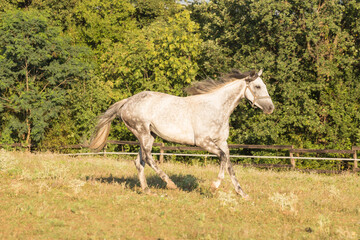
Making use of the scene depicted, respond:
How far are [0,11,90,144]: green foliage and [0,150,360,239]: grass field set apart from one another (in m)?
15.1

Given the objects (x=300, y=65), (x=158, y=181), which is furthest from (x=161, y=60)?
(x=158, y=181)

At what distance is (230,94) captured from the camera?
9.17 meters

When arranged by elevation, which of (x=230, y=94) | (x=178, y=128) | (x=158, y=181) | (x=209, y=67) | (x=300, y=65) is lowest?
(x=158, y=181)

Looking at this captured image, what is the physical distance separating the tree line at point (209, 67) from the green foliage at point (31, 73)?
70 mm

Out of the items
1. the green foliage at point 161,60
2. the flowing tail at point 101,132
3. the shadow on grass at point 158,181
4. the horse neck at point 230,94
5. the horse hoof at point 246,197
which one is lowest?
the shadow on grass at point 158,181

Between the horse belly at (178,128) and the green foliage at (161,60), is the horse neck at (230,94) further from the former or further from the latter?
the green foliage at (161,60)

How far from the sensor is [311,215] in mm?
7406

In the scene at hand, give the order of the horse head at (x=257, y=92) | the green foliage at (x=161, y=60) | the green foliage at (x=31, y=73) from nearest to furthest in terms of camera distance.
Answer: the horse head at (x=257, y=92), the green foliage at (x=31, y=73), the green foliage at (x=161, y=60)

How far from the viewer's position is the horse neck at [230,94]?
9094 millimetres

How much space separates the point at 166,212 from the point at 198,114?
2553 mm

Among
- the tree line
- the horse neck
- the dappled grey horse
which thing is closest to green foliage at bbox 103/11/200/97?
the tree line

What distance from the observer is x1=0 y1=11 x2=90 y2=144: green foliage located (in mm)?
24484

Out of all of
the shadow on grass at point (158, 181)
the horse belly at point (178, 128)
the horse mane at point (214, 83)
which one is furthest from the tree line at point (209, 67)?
the horse belly at point (178, 128)

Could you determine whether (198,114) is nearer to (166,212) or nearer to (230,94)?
(230,94)
